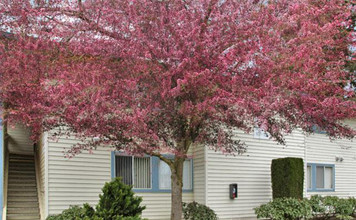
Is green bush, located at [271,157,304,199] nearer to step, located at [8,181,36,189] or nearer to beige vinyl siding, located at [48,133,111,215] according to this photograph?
beige vinyl siding, located at [48,133,111,215]

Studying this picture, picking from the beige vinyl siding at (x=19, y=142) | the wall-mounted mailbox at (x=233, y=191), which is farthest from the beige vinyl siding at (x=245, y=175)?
the beige vinyl siding at (x=19, y=142)

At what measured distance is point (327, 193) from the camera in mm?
16344

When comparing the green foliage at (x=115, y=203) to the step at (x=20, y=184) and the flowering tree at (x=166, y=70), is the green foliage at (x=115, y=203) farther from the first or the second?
the step at (x=20, y=184)

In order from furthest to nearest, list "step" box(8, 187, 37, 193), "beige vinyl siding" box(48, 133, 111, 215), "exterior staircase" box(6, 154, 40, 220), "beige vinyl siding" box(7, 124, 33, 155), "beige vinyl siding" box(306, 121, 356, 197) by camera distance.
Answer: "beige vinyl siding" box(306, 121, 356, 197) → "beige vinyl siding" box(7, 124, 33, 155) → "step" box(8, 187, 37, 193) → "exterior staircase" box(6, 154, 40, 220) → "beige vinyl siding" box(48, 133, 111, 215)

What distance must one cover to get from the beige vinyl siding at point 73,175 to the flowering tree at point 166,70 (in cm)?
184

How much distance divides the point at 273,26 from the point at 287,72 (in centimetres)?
112

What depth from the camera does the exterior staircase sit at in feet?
37.0

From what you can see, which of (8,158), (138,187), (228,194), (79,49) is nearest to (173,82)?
(79,49)

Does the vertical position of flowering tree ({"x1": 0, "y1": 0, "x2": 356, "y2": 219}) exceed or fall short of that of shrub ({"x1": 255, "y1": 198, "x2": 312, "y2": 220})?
it exceeds it

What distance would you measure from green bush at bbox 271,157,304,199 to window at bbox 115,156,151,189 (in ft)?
14.0

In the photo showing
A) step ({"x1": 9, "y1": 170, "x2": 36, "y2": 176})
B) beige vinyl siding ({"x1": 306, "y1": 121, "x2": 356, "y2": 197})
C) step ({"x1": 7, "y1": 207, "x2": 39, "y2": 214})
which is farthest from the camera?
beige vinyl siding ({"x1": 306, "y1": 121, "x2": 356, "y2": 197})

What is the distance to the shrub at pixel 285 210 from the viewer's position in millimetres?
12188

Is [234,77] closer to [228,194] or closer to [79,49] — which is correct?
[79,49]

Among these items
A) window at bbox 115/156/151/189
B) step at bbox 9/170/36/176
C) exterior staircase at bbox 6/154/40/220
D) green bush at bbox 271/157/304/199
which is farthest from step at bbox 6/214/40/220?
green bush at bbox 271/157/304/199
